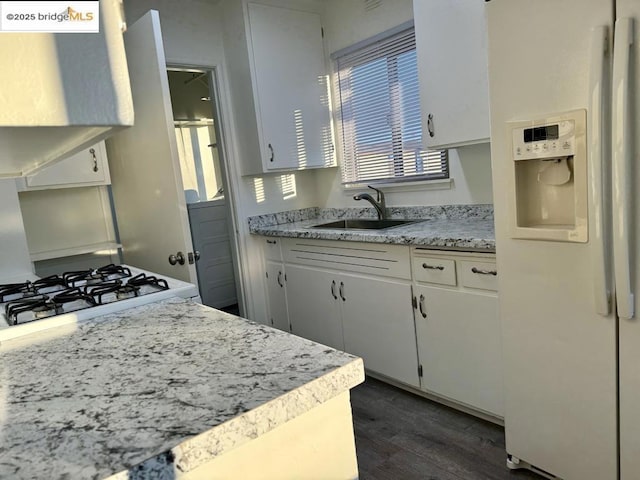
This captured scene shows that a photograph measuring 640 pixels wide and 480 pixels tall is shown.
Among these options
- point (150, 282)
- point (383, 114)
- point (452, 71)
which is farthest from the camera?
point (383, 114)

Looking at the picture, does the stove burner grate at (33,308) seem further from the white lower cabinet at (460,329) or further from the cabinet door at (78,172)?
the white lower cabinet at (460,329)

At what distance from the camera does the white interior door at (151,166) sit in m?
2.21

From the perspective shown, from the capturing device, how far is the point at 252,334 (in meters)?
1.06

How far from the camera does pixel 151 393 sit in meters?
0.80

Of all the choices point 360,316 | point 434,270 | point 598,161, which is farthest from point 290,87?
point 598,161

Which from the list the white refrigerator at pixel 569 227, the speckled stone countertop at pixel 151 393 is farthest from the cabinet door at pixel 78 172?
the white refrigerator at pixel 569 227

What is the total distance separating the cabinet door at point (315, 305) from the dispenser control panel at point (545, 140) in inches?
57.2

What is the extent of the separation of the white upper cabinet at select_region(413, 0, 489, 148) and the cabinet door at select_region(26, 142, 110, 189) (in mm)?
1885

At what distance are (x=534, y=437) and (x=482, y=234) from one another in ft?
2.70

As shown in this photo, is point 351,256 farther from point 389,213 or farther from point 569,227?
point 569,227

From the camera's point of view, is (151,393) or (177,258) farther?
(177,258)

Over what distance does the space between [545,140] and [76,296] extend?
5.12 feet

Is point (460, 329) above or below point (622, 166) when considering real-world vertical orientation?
below

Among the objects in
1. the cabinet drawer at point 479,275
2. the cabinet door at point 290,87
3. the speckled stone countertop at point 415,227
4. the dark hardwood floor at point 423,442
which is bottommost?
the dark hardwood floor at point 423,442
